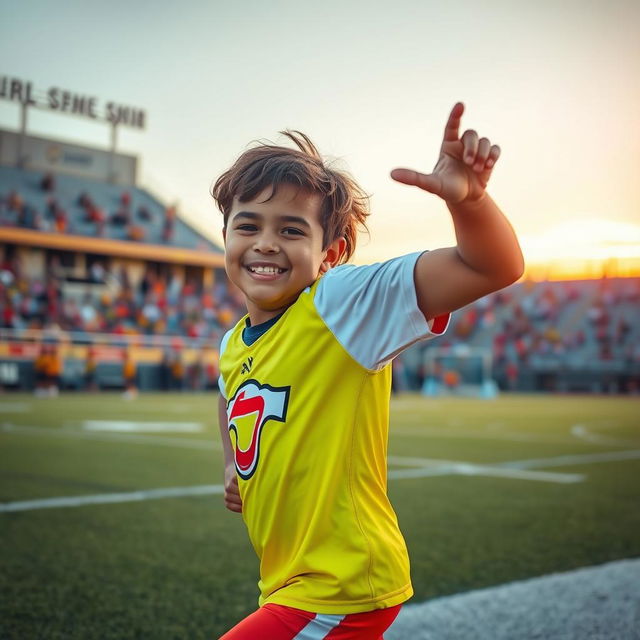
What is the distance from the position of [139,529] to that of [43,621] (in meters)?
1.68

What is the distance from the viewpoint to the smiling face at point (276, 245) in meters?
1.88

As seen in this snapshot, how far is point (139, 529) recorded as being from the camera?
15.2 feet

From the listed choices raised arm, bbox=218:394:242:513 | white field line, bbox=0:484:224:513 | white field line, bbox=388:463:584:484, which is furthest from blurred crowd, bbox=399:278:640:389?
raised arm, bbox=218:394:242:513

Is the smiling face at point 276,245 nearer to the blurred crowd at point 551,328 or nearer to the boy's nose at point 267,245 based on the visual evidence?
the boy's nose at point 267,245

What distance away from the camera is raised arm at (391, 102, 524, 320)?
56.2 inches

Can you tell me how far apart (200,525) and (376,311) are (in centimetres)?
348

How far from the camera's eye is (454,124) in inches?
56.0

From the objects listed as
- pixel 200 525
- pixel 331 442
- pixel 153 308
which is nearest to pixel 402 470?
pixel 200 525

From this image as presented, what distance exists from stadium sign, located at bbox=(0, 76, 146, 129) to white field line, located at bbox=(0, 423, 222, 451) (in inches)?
1144

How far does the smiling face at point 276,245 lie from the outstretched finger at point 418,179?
0.47 metres

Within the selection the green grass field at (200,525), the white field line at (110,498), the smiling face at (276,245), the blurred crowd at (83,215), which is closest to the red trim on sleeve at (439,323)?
the smiling face at (276,245)

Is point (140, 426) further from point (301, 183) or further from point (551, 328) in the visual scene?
point (551, 328)

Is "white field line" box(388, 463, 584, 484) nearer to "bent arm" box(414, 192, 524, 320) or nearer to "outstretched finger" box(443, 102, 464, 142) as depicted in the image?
"bent arm" box(414, 192, 524, 320)

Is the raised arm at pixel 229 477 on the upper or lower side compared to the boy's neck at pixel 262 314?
lower
